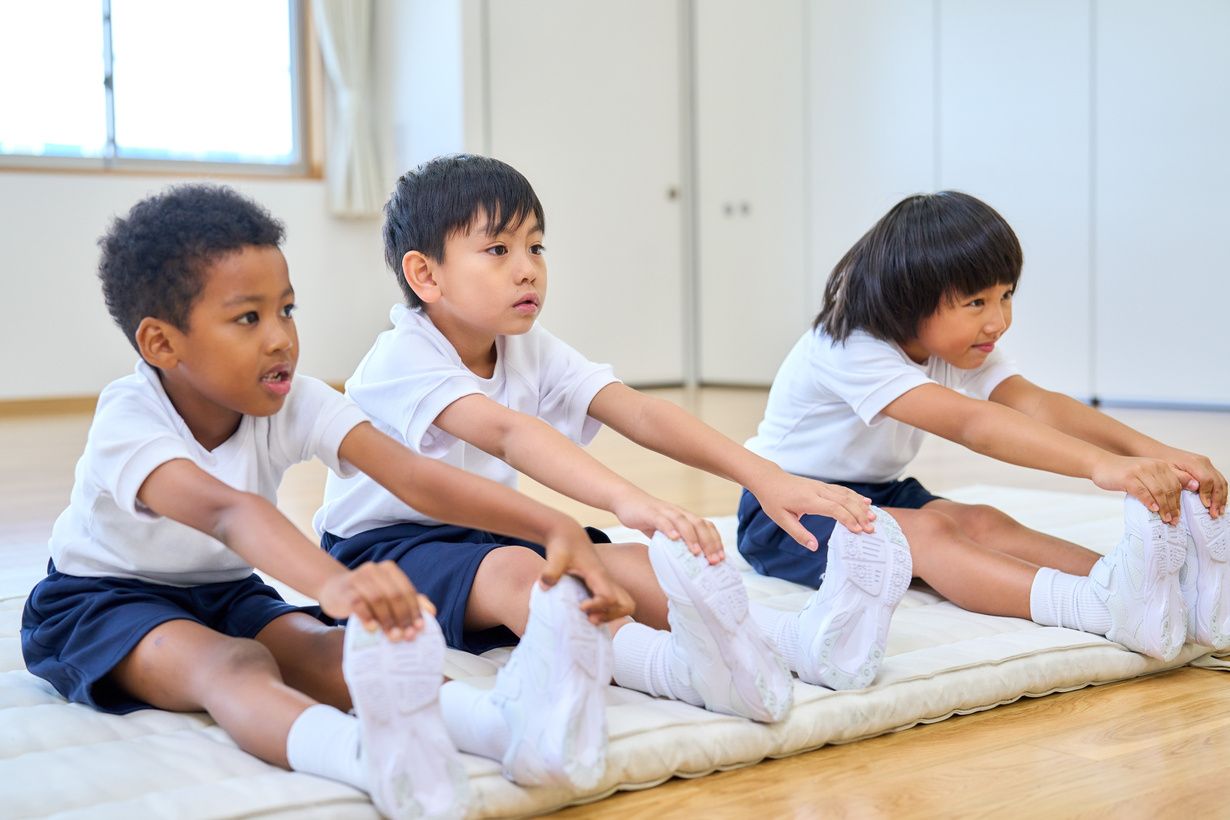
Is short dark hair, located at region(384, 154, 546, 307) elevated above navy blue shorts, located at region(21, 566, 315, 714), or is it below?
above

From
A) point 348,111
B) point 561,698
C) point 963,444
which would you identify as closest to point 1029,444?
point 963,444

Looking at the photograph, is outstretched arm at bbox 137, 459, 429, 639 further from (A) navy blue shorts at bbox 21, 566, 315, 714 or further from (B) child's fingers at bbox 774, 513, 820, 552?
(B) child's fingers at bbox 774, 513, 820, 552

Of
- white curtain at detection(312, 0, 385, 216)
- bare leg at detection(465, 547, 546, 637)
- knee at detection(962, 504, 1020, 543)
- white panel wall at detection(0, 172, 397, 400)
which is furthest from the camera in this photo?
white curtain at detection(312, 0, 385, 216)

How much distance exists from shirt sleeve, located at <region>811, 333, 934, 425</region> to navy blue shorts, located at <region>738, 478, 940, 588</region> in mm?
150

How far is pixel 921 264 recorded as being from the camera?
1.35m

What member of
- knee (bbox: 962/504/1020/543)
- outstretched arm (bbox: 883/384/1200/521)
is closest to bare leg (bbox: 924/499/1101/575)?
knee (bbox: 962/504/1020/543)

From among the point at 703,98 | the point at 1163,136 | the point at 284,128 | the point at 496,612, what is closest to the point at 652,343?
the point at 703,98

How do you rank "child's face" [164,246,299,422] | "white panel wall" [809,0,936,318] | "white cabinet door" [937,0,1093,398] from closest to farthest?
"child's face" [164,246,299,422]
"white cabinet door" [937,0,1093,398]
"white panel wall" [809,0,936,318]

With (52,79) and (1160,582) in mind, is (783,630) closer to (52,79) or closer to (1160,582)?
(1160,582)

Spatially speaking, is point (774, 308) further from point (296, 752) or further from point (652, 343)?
point (296, 752)

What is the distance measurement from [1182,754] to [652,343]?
4.42m

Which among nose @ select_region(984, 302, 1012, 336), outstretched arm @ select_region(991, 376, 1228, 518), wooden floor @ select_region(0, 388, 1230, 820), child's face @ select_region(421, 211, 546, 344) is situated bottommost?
wooden floor @ select_region(0, 388, 1230, 820)

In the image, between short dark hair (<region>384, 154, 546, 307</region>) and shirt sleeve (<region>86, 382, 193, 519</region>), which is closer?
shirt sleeve (<region>86, 382, 193, 519</region>)

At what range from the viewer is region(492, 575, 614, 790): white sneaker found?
2.58 feet
